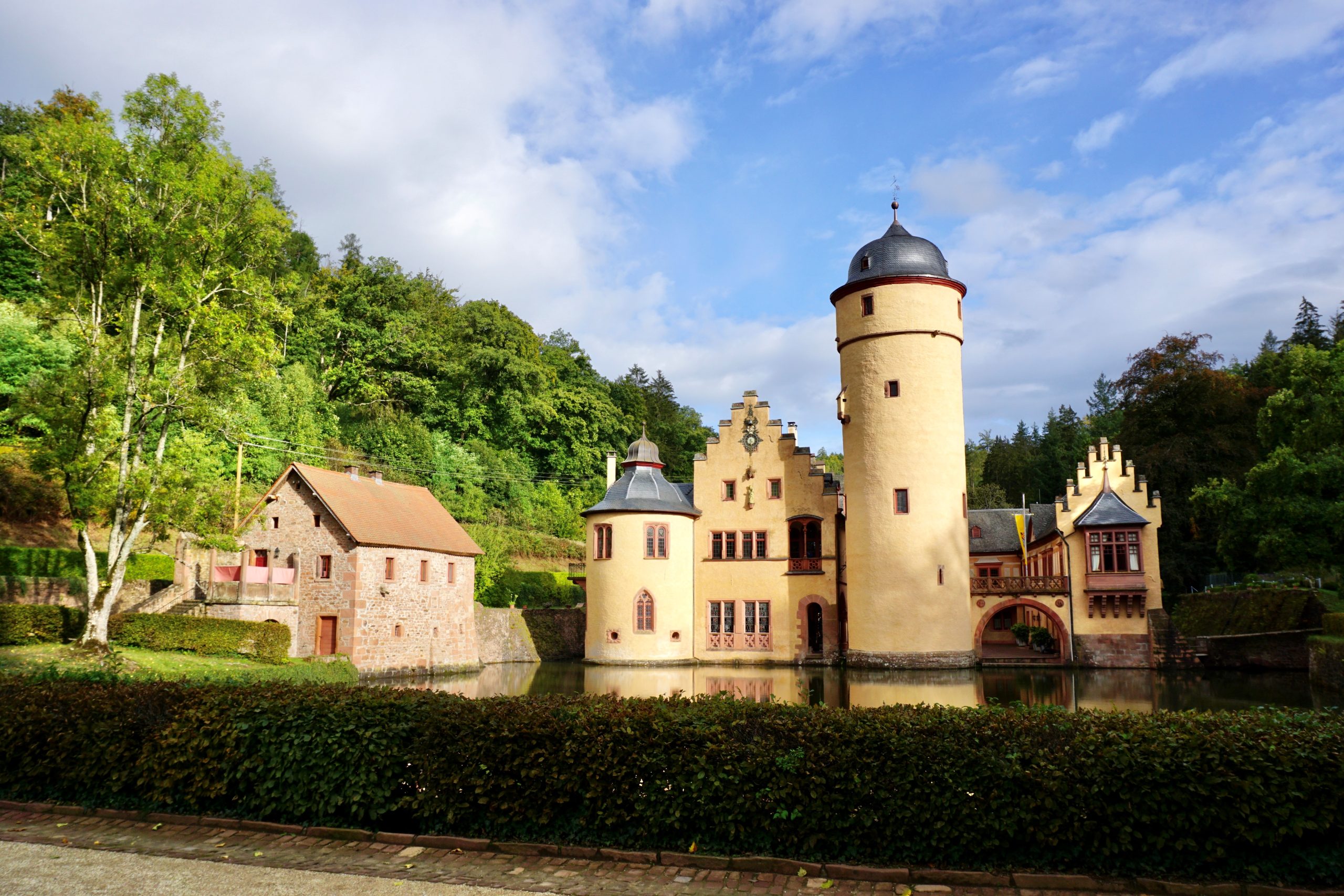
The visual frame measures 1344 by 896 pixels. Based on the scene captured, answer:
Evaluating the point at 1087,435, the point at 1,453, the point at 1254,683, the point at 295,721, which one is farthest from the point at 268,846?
the point at 1087,435

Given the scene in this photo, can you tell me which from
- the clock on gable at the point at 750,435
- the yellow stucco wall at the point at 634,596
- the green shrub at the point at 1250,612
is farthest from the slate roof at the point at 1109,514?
the yellow stucco wall at the point at 634,596

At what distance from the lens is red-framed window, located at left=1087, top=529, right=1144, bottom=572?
29.8m


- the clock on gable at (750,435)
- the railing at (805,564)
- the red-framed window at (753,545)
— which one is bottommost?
the railing at (805,564)

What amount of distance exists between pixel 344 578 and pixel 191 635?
4742 mm

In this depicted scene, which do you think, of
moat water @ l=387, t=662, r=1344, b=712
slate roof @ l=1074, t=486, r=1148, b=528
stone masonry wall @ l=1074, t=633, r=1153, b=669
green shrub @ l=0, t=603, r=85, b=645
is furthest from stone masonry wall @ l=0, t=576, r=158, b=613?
slate roof @ l=1074, t=486, r=1148, b=528

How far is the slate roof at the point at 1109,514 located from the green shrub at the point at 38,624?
3029 cm

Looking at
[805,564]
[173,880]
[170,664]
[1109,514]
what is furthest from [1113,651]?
[173,880]

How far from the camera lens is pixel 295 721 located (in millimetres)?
8031

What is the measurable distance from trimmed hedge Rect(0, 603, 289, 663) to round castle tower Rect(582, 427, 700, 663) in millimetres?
11706

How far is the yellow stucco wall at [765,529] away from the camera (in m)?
31.7

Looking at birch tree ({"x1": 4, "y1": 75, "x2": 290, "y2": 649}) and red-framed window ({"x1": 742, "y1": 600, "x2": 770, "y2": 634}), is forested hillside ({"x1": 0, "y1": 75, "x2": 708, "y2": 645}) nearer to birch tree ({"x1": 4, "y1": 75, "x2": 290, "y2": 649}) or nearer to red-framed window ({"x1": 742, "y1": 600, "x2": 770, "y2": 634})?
birch tree ({"x1": 4, "y1": 75, "x2": 290, "y2": 649})

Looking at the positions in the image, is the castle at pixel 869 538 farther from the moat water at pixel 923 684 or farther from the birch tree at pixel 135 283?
the birch tree at pixel 135 283

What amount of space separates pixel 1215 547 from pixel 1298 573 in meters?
5.69

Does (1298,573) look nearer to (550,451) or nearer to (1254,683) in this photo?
(1254,683)
